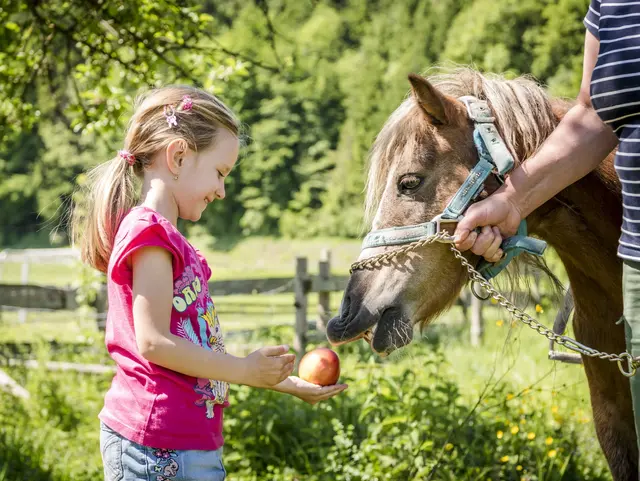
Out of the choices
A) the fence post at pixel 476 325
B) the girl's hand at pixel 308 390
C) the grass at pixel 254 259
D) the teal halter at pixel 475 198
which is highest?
the teal halter at pixel 475 198

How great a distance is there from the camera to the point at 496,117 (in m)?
2.44

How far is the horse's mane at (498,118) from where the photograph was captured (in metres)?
2.41

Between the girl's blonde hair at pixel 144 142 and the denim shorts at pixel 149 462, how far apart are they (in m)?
0.56

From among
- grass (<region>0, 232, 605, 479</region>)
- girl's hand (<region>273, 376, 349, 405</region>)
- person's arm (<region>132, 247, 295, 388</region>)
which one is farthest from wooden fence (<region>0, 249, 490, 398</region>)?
person's arm (<region>132, 247, 295, 388</region>)

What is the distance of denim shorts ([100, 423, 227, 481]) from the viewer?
2.02 meters

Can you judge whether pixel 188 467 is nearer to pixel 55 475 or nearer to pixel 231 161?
pixel 231 161

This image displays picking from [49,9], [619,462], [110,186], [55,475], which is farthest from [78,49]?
[619,462]

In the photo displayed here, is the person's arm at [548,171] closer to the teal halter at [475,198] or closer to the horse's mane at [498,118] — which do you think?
the teal halter at [475,198]

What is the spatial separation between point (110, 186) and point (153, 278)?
39 centimetres

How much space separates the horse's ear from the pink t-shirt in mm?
831

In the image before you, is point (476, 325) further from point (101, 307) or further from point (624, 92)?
point (624, 92)

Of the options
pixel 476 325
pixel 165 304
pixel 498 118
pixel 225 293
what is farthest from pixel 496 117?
pixel 476 325

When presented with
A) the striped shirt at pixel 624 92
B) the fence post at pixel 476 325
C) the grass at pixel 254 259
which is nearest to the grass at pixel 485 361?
the fence post at pixel 476 325

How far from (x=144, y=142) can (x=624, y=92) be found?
129 cm
